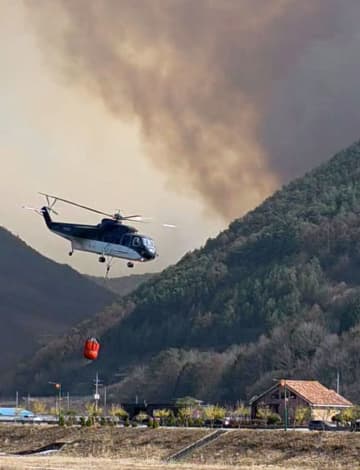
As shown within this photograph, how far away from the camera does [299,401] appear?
633 feet

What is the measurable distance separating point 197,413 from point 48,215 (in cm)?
Answer: 4951

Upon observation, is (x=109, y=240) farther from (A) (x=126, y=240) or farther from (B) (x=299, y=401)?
(B) (x=299, y=401)

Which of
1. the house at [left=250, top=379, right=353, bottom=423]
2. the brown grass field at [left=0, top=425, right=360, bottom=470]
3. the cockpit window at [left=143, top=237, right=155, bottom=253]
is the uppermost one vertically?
the cockpit window at [left=143, top=237, right=155, bottom=253]

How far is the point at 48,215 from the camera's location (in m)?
162

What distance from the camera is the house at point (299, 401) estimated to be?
191250 mm

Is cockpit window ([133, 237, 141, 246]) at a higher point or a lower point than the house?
higher

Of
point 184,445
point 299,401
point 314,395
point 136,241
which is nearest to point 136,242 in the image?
point 136,241

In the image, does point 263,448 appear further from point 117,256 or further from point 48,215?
point 48,215

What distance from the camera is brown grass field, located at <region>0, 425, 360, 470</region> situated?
12619 centimetres

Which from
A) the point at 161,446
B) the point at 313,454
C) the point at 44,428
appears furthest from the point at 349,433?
the point at 44,428

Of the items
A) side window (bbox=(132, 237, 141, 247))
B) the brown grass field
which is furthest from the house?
side window (bbox=(132, 237, 141, 247))

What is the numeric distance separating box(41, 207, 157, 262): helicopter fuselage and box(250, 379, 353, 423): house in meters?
45.6

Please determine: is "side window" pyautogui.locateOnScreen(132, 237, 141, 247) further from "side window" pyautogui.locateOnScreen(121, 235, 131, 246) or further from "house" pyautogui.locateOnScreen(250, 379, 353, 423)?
"house" pyautogui.locateOnScreen(250, 379, 353, 423)

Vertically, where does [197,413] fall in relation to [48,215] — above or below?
below
